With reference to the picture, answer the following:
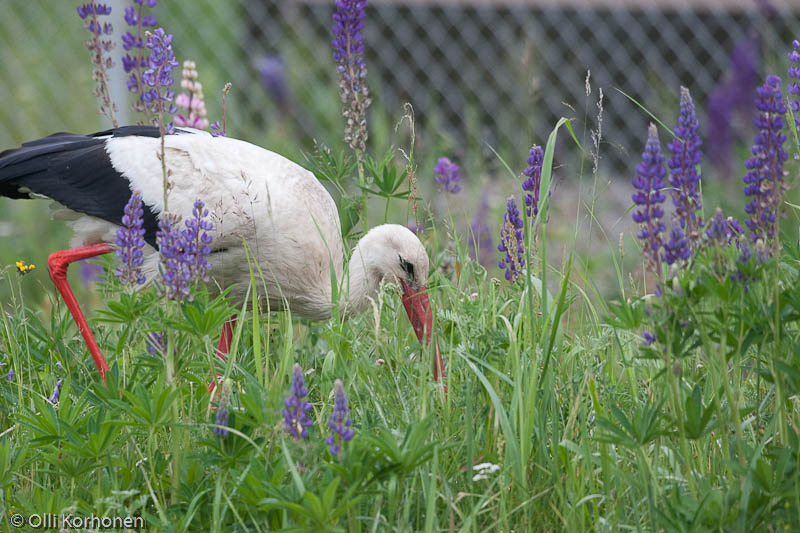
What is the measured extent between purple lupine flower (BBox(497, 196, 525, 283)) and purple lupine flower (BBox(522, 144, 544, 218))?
47 millimetres

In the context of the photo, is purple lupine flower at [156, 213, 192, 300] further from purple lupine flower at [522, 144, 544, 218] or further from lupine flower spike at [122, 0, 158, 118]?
purple lupine flower at [522, 144, 544, 218]

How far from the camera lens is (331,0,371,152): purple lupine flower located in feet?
10.8

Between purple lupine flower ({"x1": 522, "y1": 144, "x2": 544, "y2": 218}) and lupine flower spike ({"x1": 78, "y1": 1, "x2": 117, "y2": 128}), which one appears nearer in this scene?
purple lupine flower ({"x1": 522, "y1": 144, "x2": 544, "y2": 218})

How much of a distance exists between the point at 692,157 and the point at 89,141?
2556 mm

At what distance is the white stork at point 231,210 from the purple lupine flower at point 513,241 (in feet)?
1.12

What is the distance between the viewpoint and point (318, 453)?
192cm

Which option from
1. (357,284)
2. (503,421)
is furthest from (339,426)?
(357,284)

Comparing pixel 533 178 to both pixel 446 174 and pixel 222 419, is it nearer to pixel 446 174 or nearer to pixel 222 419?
pixel 446 174

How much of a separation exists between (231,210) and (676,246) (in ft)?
5.68

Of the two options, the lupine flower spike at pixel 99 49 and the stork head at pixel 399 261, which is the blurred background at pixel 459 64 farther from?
the stork head at pixel 399 261

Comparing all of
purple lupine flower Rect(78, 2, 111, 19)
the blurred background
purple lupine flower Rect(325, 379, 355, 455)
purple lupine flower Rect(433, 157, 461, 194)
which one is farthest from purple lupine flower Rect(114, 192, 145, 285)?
the blurred background

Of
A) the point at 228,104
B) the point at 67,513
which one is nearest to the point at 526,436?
the point at 67,513

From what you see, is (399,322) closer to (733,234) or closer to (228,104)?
(733,234)

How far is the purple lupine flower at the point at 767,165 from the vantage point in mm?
1894
